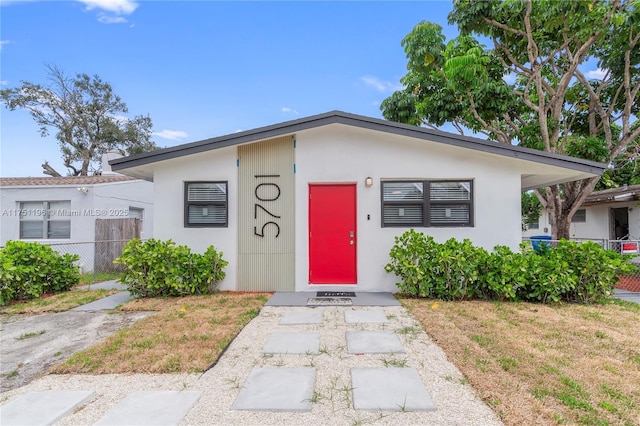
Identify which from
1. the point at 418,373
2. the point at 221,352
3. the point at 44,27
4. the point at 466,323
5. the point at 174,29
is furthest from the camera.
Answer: the point at 44,27

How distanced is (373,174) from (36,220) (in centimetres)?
1109

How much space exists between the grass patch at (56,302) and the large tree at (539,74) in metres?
9.98

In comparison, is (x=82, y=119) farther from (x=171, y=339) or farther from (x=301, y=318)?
(x=301, y=318)

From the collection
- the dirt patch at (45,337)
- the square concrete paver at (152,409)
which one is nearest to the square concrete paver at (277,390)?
the square concrete paver at (152,409)

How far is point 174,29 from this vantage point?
10336 millimetres

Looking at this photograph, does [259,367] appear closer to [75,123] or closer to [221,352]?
[221,352]

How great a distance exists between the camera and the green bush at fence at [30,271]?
5844mm

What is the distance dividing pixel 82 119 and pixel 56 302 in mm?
20533

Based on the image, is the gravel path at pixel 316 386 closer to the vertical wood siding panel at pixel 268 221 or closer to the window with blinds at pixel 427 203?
the vertical wood siding panel at pixel 268 221

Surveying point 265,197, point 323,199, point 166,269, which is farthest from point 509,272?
point 166,269

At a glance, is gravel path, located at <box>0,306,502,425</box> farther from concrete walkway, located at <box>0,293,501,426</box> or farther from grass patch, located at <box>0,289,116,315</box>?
grass patch, located at <box>0,289,116,315</box>

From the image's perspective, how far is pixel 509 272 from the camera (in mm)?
5445

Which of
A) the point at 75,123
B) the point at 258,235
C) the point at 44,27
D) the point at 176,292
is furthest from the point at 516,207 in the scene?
the point at 75,123

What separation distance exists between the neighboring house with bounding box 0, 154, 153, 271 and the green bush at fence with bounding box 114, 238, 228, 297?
5.02 m
